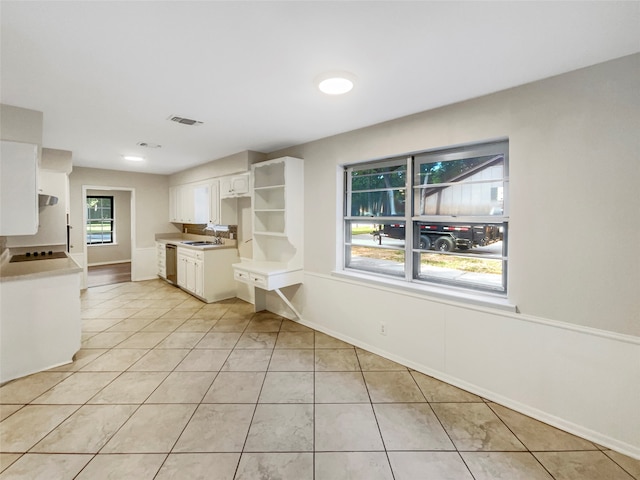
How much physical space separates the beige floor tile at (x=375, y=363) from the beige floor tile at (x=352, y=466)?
99 cm

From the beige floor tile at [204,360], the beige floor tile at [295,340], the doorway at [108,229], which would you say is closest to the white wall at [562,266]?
the beige floor tile at [295,340]

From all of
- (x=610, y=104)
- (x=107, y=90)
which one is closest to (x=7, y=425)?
(x=107, y=90)

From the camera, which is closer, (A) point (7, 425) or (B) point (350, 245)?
(A) point (7, 425)

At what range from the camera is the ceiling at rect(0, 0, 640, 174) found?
1360 mm

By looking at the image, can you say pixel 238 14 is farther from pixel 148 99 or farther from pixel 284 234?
pixel 284 234

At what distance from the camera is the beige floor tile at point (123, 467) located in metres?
1.55

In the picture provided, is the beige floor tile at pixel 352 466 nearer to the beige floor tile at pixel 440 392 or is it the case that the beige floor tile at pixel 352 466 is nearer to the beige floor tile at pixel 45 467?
the beige floor tile at pixel 440 392

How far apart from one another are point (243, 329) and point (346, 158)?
2488mm

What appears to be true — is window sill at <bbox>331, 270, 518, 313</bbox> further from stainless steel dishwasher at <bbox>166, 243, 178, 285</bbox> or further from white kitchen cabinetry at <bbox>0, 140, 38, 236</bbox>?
stainless steel dishwasher at <bbox>166, 243, 178, 285</bbox>

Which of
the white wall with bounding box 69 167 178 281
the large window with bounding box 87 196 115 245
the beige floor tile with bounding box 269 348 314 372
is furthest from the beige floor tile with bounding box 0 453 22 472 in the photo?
the large window with bounding box 87 196 115 245

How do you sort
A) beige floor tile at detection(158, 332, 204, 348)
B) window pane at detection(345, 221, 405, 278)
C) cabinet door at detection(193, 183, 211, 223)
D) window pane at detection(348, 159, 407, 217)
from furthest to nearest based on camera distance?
cabinet door at detection(193, 183, 211, 223) → beige floor tile at detection(158, 332, 204, 348) → window pane at detection(345, 221, 405, 278) → window pane at detection(348, 159, 407, 217)

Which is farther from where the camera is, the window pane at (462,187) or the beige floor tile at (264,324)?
the beige floor tile at (264,324)

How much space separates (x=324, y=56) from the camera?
1730 mm

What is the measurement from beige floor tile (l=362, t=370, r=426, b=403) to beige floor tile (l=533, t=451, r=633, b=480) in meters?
0.79
